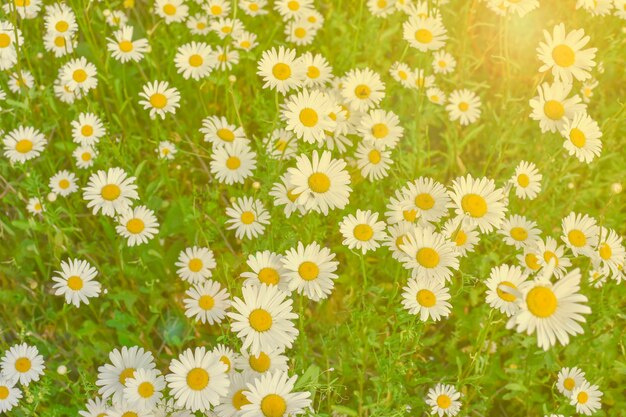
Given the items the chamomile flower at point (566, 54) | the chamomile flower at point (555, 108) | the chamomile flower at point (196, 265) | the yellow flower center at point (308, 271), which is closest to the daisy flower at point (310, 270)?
the yellow flower center at point (308, 271)

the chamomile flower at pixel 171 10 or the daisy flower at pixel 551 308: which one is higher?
the chamomile flower at pixel 171 10

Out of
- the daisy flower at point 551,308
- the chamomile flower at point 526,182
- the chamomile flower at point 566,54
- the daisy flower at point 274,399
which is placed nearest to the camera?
the daisy flower at point 551,308

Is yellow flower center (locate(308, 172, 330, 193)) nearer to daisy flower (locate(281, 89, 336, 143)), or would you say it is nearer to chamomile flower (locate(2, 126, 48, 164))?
daisy flower (locate(281, 89, 336, 143))

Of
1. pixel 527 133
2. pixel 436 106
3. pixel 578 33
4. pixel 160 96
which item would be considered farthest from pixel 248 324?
pixel 527 133

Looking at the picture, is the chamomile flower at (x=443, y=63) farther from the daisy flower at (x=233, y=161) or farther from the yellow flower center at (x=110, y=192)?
the yellow flower center at (x=110, y=192)

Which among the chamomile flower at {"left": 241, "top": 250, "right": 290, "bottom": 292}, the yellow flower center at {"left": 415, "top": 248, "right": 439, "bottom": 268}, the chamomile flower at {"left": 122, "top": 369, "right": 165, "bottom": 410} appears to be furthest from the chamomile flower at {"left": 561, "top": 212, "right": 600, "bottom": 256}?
the chamomile flower at {"left": 122, "top": 369, "right": 165, "bottom": 410}

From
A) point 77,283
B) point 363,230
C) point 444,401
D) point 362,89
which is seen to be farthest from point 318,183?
point 77,283
